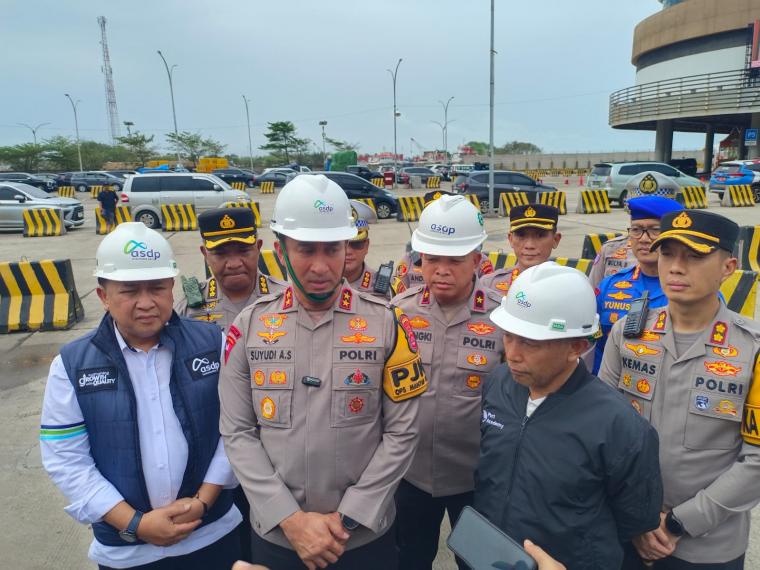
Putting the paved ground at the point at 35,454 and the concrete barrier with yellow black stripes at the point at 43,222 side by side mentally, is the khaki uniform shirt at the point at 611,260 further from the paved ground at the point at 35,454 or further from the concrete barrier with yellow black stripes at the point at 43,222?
the concrete barrier with yellow black stripes at the point at 43,222

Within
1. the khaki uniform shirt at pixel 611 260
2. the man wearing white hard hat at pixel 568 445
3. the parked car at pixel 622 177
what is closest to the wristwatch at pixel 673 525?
the man wearing white hard hat at pixel 568 445

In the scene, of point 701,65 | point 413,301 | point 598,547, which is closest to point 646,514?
point 598,547

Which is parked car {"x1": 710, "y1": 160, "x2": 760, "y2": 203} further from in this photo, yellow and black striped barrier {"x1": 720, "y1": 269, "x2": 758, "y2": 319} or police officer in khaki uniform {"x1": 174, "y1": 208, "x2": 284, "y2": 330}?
police officer in khaki uniform {"x1": 174, "y1": 208, "x2": 284, "y2": 330}

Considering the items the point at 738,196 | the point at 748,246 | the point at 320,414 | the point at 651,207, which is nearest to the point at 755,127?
the point at 738,196

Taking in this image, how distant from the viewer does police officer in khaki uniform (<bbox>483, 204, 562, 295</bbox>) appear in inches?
139

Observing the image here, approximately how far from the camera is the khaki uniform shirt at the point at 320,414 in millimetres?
1712

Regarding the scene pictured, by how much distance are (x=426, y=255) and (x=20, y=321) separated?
695cm

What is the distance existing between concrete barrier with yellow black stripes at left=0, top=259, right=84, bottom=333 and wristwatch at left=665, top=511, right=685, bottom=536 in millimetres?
7608

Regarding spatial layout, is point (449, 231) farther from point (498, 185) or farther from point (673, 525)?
point (498, 185)

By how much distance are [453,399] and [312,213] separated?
111 centimetres

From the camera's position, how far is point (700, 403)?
71.5 inches

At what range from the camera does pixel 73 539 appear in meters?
3.11

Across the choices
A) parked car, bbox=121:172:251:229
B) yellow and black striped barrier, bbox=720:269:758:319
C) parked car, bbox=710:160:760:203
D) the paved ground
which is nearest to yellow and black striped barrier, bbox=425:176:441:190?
parked car, bbox=710:160:760:203

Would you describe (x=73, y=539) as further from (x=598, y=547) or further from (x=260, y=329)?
(x=598, y=547)
